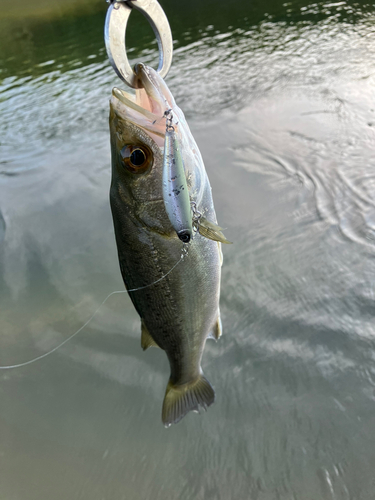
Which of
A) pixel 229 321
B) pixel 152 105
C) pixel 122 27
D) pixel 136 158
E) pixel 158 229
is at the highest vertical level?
pixel 122 27

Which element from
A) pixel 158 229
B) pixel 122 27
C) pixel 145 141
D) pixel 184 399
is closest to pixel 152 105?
pixel 145 141

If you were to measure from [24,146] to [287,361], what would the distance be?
5793mm

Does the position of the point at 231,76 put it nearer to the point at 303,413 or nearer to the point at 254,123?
the point at 254,123

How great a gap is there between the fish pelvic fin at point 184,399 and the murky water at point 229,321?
1.65 feet

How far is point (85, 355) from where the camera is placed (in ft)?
9.75

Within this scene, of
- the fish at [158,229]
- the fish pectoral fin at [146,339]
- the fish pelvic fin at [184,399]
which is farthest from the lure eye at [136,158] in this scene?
the fish pelvic fin at [184,399]

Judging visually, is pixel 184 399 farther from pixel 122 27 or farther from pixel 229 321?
pixel 122 27

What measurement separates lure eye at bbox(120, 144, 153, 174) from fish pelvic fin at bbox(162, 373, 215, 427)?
4.18 ft

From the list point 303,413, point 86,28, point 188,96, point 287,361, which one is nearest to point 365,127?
point 188,96

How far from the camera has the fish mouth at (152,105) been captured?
1.38m

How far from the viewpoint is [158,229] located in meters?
1.51

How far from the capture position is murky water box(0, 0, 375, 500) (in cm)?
230

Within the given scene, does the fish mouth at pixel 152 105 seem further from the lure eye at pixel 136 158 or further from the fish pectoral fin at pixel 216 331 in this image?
the fish pectoral fin at pixel 216 331

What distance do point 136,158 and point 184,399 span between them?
1415mm
